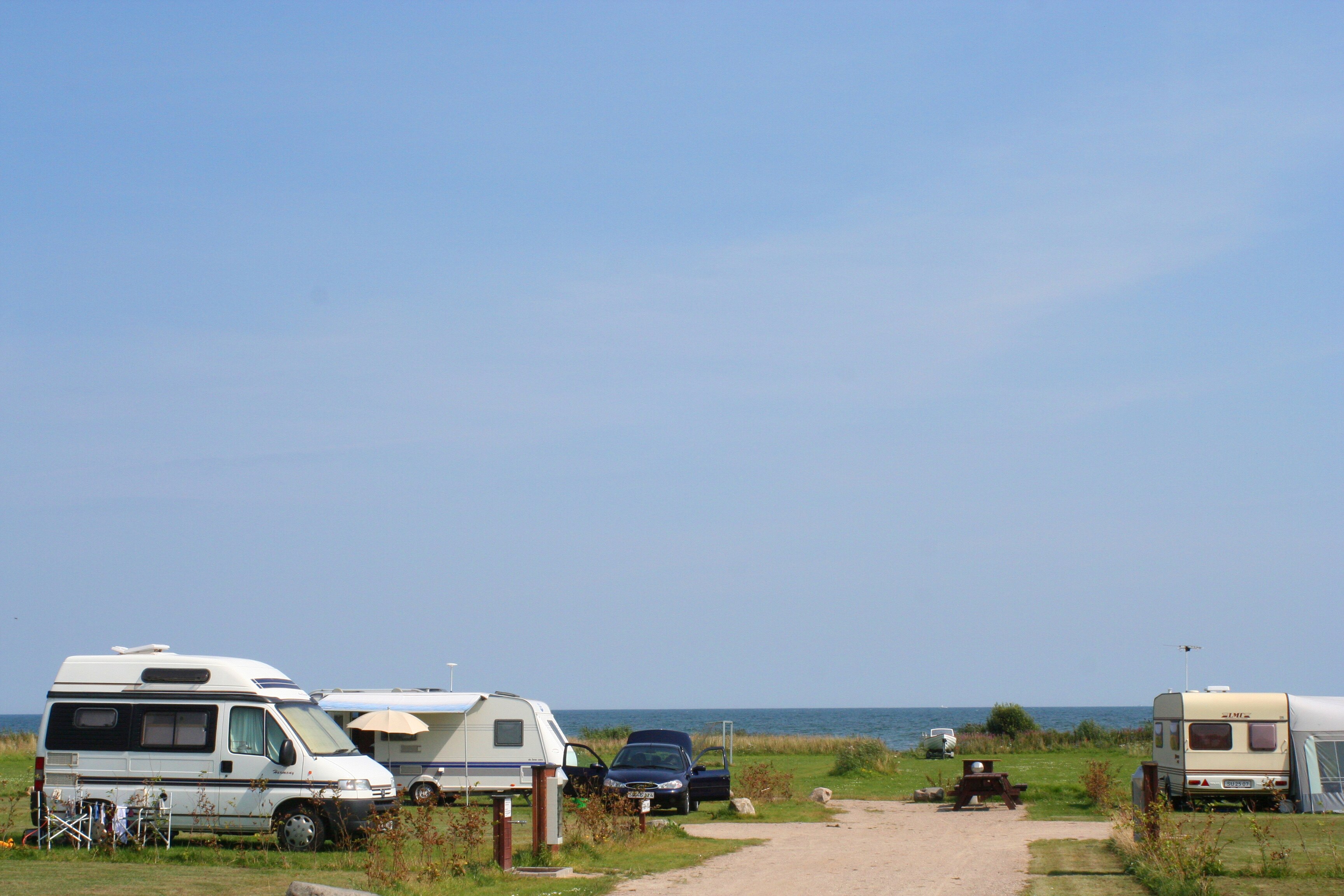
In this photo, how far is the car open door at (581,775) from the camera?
21.1m

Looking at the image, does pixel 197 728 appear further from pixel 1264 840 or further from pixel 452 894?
pixel 1264 840

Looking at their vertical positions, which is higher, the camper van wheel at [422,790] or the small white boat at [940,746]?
the camper van wheel at [422,790]

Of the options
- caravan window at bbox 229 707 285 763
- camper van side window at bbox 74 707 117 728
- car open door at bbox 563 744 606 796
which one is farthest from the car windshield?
camper van side window at bbox 74 707 117 728

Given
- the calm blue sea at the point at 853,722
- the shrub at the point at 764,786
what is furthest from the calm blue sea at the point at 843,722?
the shrub at the point at 764,786

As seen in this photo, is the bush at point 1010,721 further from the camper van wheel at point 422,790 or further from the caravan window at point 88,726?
the caravan window at point 88,726

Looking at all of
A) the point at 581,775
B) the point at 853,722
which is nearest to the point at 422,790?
the point at 581,775

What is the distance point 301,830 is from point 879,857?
691 cm

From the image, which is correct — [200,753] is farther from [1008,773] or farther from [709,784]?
[1008,773]

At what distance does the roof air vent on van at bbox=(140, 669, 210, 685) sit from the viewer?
15336 millimetres

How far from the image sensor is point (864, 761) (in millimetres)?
34062

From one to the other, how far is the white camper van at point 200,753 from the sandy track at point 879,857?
14.4 feet

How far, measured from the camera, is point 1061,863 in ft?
46.5

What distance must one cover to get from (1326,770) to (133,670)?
1949 cm

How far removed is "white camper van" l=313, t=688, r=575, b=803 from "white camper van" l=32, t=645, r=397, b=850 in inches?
322
